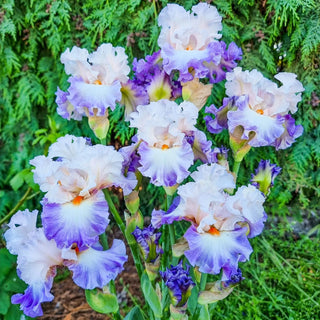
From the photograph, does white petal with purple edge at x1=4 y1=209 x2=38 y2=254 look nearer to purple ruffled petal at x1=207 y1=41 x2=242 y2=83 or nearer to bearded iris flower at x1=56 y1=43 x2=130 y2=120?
bearded iris flower at x1=56 y1=43 x2=130 y2=120

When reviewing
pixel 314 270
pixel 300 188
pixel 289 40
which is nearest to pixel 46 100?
pixel 289 40

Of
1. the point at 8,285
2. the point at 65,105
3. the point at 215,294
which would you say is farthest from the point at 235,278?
the point at 8,285

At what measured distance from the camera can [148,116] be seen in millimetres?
900

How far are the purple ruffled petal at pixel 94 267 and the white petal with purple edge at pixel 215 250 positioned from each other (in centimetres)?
16

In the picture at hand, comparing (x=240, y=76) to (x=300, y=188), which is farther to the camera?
(x=300, y=188)

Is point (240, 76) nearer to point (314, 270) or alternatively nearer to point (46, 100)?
point (314, 270)

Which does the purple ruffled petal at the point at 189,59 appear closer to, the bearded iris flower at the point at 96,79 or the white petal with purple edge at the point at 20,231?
the bearded iris flower at the point at 96,79

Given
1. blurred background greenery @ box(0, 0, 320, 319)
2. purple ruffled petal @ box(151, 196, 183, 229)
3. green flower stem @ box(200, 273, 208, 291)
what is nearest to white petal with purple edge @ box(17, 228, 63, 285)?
purple ruffled petal @ box(151, 196, 183, 229)

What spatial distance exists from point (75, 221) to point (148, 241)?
21cm

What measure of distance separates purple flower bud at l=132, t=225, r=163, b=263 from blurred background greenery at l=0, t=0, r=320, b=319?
660mm

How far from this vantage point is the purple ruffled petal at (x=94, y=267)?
2.75 ft

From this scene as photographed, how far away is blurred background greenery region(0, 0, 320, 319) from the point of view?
165 centimetres

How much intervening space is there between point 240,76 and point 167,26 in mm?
225

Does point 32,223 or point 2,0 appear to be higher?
point 2,0
